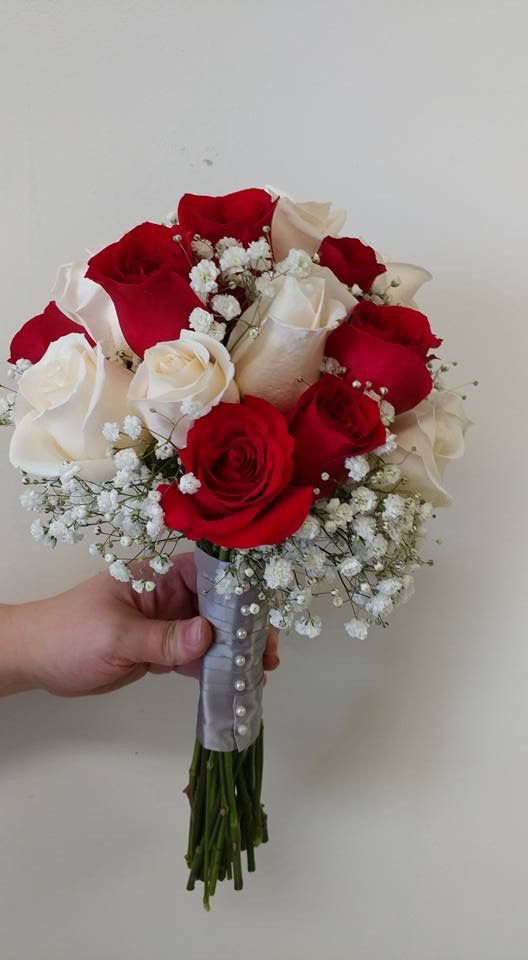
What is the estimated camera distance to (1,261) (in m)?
1.16

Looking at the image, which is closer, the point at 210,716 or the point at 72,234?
the point at 210,716

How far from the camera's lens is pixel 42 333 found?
880mm

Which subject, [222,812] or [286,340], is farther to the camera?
[222,812]

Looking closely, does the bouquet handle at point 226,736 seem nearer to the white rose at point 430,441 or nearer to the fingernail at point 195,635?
the fingernail at point 195,635

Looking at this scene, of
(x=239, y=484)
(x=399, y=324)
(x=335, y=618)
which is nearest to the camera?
(x=239, y=484)

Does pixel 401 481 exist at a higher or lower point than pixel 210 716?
higher

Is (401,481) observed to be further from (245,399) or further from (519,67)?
(519,67)

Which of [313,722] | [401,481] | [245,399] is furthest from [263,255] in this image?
[313,722]

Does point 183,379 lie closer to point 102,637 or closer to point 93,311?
point 93,311

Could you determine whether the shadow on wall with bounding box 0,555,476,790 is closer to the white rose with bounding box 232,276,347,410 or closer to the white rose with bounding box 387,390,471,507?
the white rose with bounding box 387,390,471,507

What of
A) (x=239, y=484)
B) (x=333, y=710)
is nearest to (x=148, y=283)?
(x=239, y=484)

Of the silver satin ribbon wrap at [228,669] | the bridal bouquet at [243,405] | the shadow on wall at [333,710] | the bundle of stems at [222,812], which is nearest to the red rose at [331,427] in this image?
the bridal bouquet at [243,405]

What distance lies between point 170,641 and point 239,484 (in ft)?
1.17

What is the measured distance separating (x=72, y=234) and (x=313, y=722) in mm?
898
